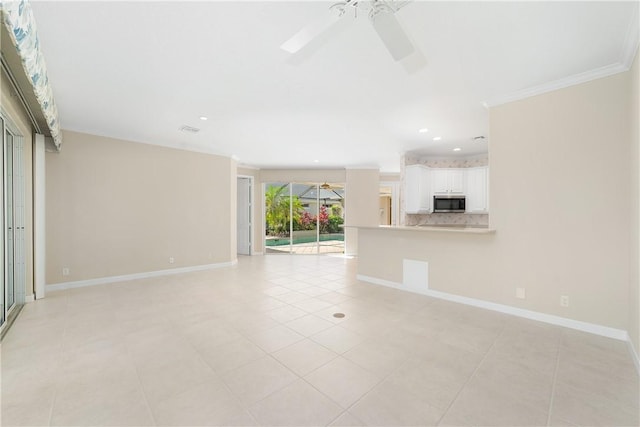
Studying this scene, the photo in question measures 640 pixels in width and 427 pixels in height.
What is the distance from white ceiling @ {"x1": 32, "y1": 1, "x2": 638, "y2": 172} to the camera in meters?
1.94

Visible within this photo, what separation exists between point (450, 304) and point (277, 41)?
11.8ft

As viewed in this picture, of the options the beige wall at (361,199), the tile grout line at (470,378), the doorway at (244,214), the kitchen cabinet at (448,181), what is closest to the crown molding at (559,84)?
the tile grout line at (470,378)

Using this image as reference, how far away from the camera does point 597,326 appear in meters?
2.76

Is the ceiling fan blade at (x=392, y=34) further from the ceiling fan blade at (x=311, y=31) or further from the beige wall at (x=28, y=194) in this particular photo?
the beige wall at (x=28, y=194)

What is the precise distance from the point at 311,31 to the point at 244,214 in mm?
7339

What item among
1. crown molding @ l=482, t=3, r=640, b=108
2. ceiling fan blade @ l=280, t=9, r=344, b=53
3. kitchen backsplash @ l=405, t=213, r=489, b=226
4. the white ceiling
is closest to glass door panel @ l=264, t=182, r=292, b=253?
kitchen backsplash @ l=405, t=213, r=489, b=226

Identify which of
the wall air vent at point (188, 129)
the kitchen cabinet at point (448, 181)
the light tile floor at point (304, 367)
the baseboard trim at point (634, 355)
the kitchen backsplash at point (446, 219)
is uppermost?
the wall air vent at point (188, 129)

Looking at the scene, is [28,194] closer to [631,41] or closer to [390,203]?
[631,41]

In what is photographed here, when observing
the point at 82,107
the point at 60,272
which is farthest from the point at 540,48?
the point at 60,272

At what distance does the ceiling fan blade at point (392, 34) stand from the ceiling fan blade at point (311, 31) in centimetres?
22

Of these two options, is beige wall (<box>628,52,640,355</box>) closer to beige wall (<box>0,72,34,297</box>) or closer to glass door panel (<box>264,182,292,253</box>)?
beige wall (<box>0,72,34,297</box>)

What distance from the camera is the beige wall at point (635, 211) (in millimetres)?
2269

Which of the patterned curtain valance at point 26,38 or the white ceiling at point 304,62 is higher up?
the white ceiling at point 304,62

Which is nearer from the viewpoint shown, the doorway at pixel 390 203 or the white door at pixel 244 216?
the white door at pixel 244 216
